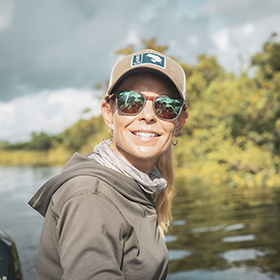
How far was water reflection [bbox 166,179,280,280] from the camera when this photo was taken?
5.15 m

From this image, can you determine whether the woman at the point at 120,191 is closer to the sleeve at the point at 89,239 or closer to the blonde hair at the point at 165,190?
the sleeve at the point at 89,239

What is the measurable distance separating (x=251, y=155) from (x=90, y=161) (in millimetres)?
14065

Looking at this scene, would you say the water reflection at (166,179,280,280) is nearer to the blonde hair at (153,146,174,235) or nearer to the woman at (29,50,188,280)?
the blonde hair at (153,146,174,235)

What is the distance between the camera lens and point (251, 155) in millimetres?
14898

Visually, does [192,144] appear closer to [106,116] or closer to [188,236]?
[188,236]

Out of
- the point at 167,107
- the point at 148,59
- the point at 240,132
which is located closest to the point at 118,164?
the point at 167,107

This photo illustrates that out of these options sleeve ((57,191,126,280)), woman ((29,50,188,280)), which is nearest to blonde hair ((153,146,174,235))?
woman ((29,50,188,280))

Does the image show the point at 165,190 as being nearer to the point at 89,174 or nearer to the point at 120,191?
the point at 120,191

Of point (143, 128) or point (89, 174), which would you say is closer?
point (89, 174)

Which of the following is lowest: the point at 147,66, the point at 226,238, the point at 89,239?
the point at 226,238

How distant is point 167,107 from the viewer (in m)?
1.65

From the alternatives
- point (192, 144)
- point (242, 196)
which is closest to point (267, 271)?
point (242, 196)

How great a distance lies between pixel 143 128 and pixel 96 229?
1.98 feet

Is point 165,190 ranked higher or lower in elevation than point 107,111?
lower
